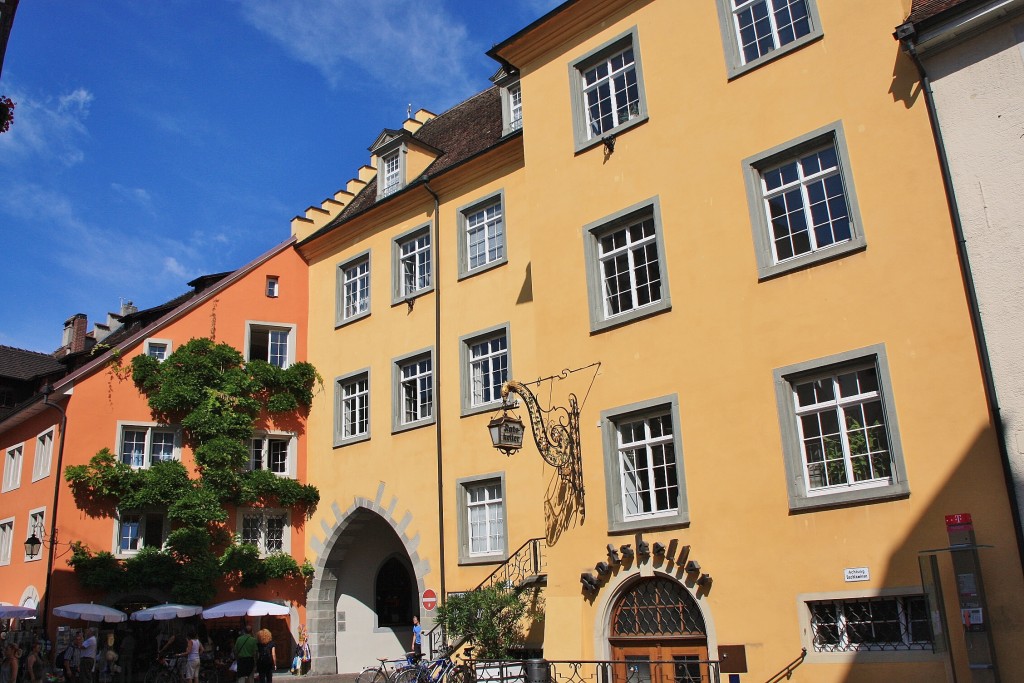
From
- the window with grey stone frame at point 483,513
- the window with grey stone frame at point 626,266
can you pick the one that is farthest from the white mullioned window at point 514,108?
the window with grey stone frame at point 483,513

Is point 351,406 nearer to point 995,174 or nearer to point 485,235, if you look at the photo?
point 485,235

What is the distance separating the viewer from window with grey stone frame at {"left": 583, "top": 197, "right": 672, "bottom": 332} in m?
14.2

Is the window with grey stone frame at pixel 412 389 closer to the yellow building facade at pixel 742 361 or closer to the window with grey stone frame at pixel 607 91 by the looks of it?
the yellow building facade at pixel 742 361

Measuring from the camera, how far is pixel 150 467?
74.5ft

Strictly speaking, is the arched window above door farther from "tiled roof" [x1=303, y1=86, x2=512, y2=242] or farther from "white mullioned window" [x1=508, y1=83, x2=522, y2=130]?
"white mullioned window" [x1=508, y1=83, x2=522, y2=130]

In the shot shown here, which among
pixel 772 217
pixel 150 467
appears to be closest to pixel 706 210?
pixel 772 217

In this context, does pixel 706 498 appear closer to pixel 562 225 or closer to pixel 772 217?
pixel 772 217

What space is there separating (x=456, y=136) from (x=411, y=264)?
3937 mm

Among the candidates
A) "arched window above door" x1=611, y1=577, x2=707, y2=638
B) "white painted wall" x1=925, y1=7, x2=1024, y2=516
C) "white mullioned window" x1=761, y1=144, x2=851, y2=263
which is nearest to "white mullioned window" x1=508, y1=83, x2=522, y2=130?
"white mullioned window" x1=761, y1=144, x2=851, y2=263

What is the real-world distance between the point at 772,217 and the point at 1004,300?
11.0 feet

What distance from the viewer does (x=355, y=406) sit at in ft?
76.7

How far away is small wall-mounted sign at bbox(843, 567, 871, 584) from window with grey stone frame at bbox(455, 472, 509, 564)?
8281 millimetres

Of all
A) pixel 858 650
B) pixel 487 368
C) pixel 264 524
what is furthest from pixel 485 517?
pixel 858 650

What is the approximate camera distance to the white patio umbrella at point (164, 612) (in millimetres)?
20281
